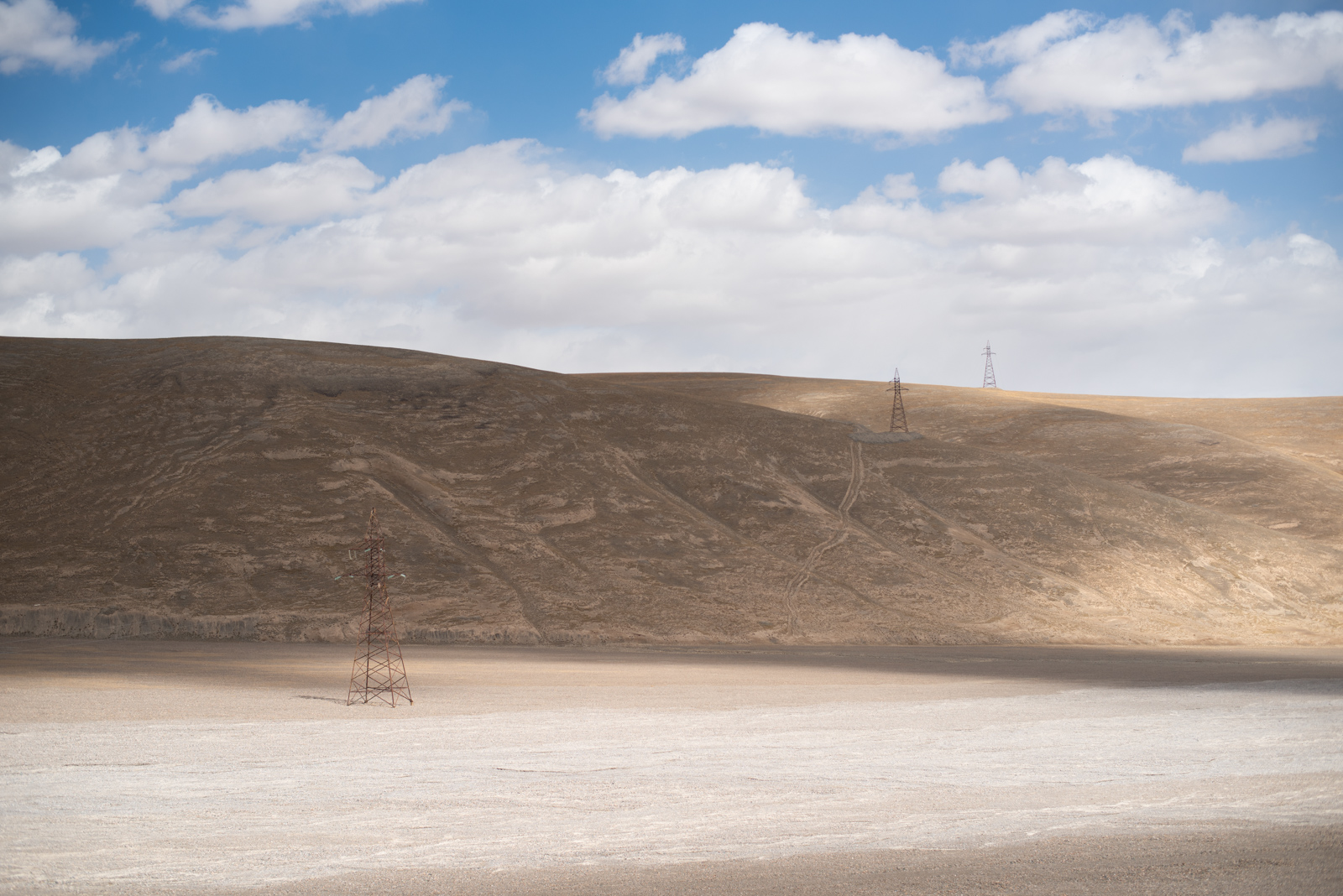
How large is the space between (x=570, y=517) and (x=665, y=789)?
36.7 metres

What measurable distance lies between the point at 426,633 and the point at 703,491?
19.7 m

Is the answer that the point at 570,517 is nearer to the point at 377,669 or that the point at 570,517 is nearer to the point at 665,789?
the point at 377,669

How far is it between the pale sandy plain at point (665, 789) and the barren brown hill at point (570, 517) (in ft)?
50.2

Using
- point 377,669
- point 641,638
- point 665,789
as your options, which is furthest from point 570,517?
point 665,789

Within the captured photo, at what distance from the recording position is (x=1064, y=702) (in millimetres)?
23500

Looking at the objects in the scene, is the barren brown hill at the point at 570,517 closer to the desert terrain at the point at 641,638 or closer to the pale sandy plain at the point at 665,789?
the desert terrain at the point at 641,638

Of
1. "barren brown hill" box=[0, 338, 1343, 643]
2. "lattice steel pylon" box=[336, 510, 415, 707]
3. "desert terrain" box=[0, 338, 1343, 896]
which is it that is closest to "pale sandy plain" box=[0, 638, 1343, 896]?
"desert terrain" box=[0, 338, 1343, 896]

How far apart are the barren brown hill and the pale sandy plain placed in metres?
15.3

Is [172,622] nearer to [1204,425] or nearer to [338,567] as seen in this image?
[338,567]

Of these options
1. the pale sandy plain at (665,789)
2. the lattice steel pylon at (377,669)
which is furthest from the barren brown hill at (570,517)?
the pale sandy plain at (665,789)

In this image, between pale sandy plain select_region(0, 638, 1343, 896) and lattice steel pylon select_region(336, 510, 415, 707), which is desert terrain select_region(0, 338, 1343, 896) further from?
lattice steel pylon select_region(336, 510, 415, 707)

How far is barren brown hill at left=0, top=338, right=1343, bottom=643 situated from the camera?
4116 centimetres

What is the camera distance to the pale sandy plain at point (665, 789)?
31.9 ft

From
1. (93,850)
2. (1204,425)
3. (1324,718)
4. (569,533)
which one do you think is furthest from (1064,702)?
(1204,425)
